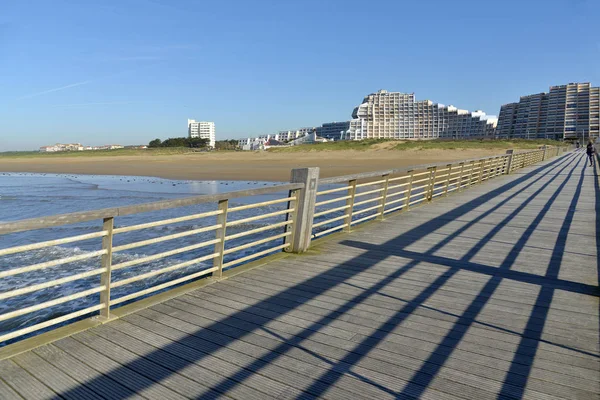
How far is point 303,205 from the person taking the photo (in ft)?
17.9

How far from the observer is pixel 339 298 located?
388 cm

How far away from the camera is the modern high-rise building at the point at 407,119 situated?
16862 centimetres

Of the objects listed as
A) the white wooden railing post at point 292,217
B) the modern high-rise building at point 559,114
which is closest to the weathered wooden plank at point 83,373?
the white wooden railing post at point 292,217

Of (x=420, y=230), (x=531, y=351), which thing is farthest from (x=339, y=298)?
(x=420, y=230)

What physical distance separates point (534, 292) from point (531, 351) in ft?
4.56

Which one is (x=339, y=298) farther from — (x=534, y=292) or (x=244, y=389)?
(x=534, y=292)

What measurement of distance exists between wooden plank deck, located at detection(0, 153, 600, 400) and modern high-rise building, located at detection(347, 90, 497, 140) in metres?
164

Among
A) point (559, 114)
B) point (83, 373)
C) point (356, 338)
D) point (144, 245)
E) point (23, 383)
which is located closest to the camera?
point (23, 383)

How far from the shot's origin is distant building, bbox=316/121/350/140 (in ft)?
588

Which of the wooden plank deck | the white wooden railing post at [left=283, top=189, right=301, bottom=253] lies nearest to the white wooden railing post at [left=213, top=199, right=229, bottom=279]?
the wooden plank deck

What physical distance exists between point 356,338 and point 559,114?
157 meters

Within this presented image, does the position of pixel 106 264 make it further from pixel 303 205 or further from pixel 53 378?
pixel 303 205

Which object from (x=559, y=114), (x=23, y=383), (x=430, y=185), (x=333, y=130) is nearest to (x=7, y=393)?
(x=23, y=383)

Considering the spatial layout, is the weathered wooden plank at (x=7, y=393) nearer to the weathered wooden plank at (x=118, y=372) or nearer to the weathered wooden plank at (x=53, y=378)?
the weathered wooden plank at (x=53, y=378)
